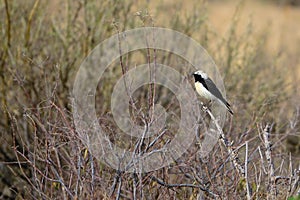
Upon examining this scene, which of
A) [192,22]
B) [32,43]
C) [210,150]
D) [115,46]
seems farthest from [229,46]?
[210,150]

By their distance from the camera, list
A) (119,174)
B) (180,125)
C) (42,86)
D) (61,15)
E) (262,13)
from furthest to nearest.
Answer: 1. (262,13)
2. (61,15)
3. (42,86)
4. (180,125)
5. (119,174)

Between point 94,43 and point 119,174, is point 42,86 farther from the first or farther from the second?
point 119,174

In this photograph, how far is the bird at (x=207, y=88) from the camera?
4168 mm

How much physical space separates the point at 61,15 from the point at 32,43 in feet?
2.08

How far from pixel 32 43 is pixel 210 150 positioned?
346 centimetres

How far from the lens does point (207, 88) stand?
416cm

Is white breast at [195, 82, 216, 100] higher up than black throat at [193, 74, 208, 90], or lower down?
lower down

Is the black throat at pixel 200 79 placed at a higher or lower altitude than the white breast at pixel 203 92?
higher

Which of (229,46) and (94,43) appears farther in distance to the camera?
(229,46)

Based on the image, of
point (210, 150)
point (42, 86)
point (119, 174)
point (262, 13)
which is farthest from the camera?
point (262, 13)

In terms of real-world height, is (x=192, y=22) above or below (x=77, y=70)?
above

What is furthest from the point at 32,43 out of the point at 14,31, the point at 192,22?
the point at 192,22

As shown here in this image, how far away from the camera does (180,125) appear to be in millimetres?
4527

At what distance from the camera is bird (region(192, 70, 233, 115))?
417 centimetres
